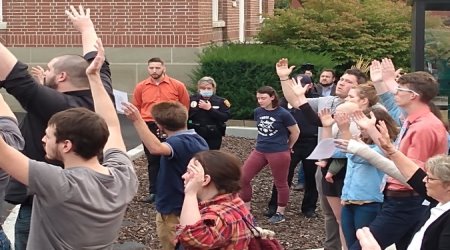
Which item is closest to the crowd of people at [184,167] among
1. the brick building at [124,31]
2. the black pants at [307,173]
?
the black pants at [307,173]

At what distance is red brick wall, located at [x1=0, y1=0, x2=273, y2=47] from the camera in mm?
18453

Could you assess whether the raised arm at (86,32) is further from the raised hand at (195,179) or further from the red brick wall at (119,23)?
the red brick wall at (119,23)

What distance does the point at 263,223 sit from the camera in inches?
379

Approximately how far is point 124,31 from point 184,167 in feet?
41.1

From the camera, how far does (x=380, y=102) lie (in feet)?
24.3

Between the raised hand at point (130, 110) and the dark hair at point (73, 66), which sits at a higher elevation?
the dark hair at point (73, 66)

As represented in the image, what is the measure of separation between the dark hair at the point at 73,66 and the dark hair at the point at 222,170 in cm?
94

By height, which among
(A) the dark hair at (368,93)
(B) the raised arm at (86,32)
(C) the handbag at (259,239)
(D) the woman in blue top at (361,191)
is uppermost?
(B) the raised arm at (86,32)

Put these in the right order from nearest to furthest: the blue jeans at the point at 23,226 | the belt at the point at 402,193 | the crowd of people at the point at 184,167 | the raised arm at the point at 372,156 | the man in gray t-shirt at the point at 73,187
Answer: the man in gray t-shirt at the point at 73,187, the crowd of people at the point at 184,167, the blue jeans at the point at 23,226, the raised arm at the point at 372,156, the belt at the point at 402,193

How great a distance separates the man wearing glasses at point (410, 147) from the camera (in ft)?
19.4

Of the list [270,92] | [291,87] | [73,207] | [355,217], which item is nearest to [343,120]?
[355,217]

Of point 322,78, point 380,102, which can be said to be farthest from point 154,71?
point 380,102

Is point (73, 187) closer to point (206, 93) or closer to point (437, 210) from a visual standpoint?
point (437, 210)

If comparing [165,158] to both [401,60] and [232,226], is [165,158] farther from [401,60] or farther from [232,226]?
[401,60]
